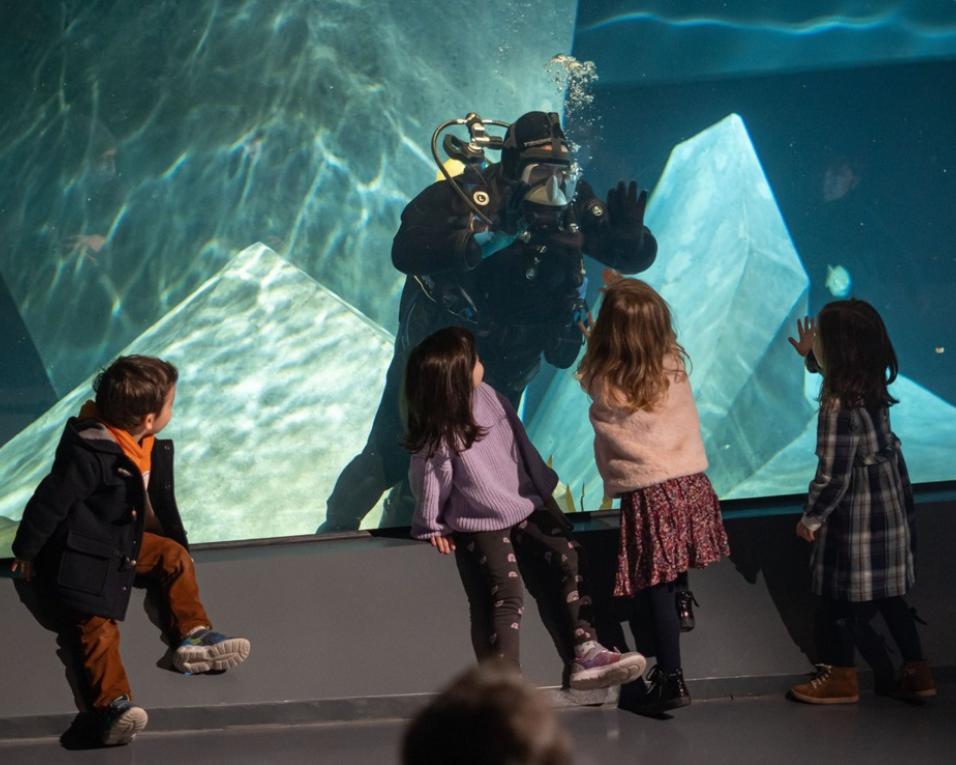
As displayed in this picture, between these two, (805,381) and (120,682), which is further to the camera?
(805,381)

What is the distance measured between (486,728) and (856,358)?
2.37 metres

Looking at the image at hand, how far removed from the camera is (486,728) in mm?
725

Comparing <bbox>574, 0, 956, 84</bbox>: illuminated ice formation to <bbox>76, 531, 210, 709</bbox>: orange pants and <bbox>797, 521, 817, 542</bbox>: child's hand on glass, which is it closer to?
<bbox>797, 521, 817, 542</bbox>: child's hand on glass

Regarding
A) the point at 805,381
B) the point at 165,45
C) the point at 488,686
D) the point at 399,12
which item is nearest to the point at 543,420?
the point at 805,381

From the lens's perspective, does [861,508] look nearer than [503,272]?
Yes

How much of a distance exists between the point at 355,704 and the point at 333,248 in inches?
167

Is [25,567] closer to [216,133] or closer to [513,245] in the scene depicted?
[513,245]

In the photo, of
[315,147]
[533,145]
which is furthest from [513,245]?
[315,147]

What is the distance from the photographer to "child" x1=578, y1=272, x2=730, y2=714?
8.94ft

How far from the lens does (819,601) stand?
296 centimetres

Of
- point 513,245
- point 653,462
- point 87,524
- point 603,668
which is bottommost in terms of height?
point 603,668

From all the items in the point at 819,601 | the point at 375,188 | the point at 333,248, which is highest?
the point at 375,188

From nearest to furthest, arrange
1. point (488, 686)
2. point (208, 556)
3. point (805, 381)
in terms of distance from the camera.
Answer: point (488, 686) < point (208, 556) < point (805, 381)

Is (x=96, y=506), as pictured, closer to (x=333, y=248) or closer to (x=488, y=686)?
(x=488, y=686)
